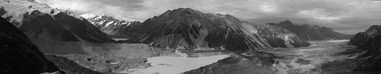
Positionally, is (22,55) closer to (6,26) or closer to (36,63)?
(36,63)

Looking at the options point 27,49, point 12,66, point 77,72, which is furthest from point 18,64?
point 77,72

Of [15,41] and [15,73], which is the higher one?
[15,41]

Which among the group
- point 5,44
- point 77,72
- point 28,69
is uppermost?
point 5,44

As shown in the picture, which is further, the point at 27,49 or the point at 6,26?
the point at 6,26

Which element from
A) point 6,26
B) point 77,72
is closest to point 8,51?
point 6,26

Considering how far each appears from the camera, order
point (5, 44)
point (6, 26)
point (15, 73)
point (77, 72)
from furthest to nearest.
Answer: point (77, 72)
point (6, 26)
point (5, 44)
point (15, 73)

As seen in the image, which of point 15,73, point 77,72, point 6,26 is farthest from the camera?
point 77,72

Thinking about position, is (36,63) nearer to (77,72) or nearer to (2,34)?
(2,34)
